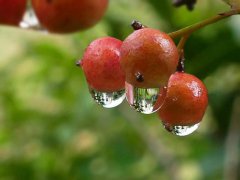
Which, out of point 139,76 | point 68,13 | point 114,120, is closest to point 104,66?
point 139,76

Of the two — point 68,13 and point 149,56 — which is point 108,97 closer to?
point 149,56

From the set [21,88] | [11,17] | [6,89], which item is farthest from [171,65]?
[21,88]

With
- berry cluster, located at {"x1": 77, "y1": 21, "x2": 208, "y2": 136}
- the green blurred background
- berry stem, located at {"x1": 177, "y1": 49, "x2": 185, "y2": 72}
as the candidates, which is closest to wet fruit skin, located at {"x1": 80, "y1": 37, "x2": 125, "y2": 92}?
berry cluster, located at {"x1": 77, "y1": 21, "x2": 208, "y2": 136}

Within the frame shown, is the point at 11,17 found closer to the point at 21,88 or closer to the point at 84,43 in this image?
the point at 84,43

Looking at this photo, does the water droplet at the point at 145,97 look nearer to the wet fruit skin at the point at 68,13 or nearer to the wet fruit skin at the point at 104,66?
the wet fruit skin at the point at 104,66

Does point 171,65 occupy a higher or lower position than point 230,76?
higher

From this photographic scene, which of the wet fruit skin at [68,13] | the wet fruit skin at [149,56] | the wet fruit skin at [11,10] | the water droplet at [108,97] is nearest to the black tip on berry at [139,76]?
the wet fruit skin at [149,56]

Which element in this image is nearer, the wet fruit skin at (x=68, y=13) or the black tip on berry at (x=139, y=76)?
the black tip on berry at (x=139, y=76)
